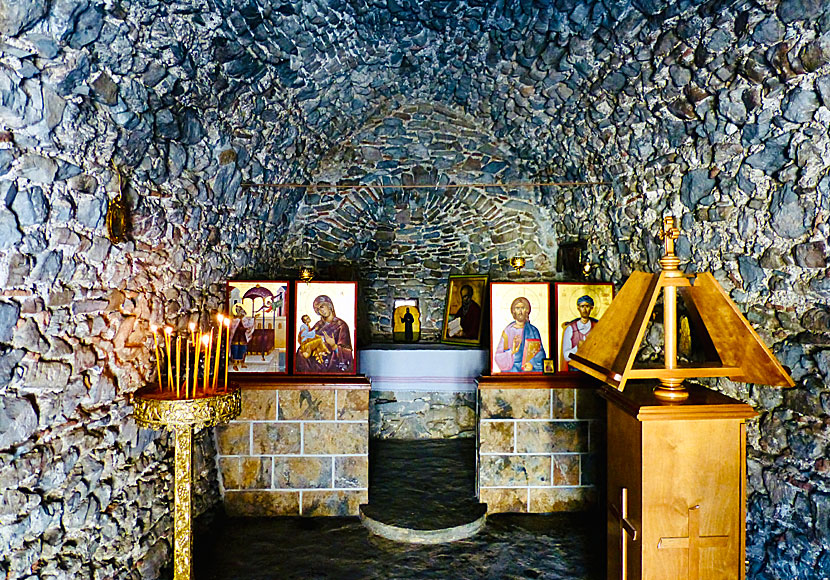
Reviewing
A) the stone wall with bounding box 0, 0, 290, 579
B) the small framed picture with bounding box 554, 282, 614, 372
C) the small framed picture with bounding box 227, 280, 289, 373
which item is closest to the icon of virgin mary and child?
the small framed picture with bounding box 227, 280, 289, 373

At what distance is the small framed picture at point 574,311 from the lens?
14.0 feet

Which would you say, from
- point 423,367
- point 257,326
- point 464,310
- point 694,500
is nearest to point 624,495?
point 694,500

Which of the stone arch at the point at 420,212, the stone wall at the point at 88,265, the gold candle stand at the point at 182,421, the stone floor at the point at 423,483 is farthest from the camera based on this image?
the stone arch at the point at 420,212

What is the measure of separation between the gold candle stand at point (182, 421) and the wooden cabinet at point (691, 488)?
1884 millimetres

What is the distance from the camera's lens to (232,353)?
14.0 ft

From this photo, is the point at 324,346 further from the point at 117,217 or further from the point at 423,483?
the point at 117,217

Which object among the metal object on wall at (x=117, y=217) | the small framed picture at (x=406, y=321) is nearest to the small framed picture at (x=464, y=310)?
the small framed picture at (x=406, y=321)

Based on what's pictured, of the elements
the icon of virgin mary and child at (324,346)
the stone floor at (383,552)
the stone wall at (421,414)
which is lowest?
the stone floor at (383,552)

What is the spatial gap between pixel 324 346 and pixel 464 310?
242cm

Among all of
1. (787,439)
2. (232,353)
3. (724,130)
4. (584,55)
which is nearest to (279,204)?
(232,353)

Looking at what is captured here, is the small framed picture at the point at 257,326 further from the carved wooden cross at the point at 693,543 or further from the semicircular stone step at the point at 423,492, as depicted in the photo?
the carved wooden cross at the point at 693,543

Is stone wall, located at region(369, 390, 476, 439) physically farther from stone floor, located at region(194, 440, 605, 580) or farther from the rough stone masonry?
the rough stone masonry

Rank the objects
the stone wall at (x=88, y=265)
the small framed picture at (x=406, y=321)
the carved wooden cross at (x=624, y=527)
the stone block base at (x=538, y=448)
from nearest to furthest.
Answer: the stone wall at (x=88, y=265) → the carved wooden cross at (x=624, y=527) → the stone block base at (x=538, y=448) → the small framed picture at (x=406, y=321)

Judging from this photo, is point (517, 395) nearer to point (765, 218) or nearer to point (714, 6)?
point (765, 218)
